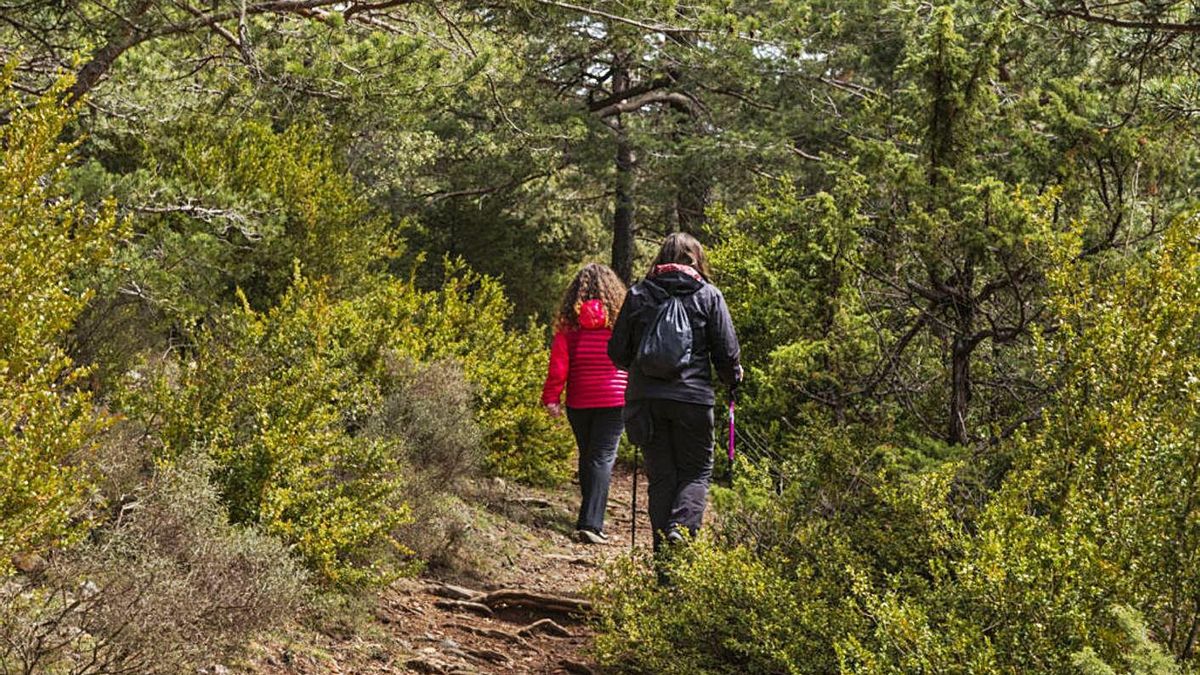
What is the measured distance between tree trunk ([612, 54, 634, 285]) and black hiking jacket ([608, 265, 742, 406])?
10.8 metres

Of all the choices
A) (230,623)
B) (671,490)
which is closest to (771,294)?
(671,490)

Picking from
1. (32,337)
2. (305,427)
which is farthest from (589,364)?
(32,337)

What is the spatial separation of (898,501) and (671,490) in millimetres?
1870

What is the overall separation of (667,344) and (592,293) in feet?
6.93

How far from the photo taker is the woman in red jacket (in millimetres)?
7562

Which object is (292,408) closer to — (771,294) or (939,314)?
(939,314)

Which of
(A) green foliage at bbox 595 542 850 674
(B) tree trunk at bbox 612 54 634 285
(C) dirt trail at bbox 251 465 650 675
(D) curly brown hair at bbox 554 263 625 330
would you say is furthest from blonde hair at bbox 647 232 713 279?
(B) tree trunk at bbox 612 54 634 285

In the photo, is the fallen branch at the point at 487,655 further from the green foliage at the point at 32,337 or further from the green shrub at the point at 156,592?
the green foliage at the point at 32,337

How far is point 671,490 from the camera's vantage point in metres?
5.69

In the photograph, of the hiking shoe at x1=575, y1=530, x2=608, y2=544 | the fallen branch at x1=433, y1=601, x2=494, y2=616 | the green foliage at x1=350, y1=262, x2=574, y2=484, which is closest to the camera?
the fallen branch at x1=433, y1=601, x2=494, y2=616

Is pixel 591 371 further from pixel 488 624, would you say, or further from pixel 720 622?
pixel 720 622

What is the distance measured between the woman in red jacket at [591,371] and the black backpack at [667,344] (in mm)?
1924

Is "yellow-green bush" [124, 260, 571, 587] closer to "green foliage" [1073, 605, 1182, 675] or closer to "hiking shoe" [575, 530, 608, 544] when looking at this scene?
"hiking shoe" [575, 530, 608, 544]

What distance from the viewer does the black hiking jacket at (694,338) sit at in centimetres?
557
